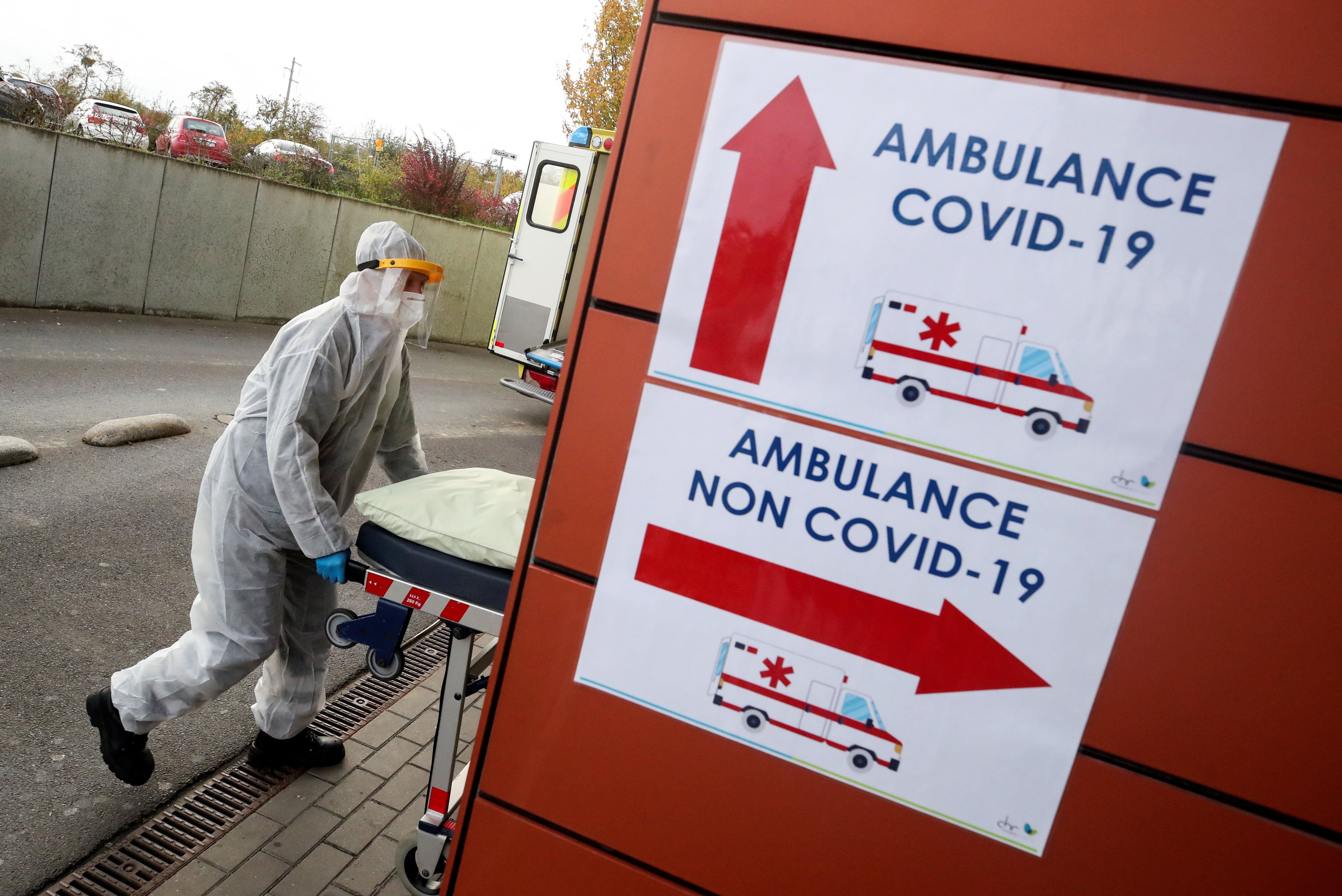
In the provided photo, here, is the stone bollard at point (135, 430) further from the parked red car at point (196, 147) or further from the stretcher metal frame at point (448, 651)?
the parked red car at point (196, 147)

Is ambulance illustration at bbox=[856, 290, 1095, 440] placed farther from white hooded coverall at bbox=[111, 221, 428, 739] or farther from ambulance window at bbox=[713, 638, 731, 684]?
white hooded coverall at bbox=[111, 221, 428, 739]

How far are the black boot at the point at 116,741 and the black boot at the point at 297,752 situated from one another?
385 millimetres

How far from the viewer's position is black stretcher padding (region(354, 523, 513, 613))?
2.31 metres

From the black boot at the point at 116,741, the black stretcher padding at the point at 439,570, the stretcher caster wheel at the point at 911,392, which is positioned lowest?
the black boot at the point at 116,741

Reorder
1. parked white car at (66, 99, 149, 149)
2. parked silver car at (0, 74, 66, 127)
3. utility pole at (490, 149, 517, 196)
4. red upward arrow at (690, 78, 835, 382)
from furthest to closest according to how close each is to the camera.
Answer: utility pole at (490, 149, 517, 196) < parked white car at (66, 99, 149, 149) < parked silver car at (0, 74, 66, 127) < red upward arrow at (690, 78, 835, 382)

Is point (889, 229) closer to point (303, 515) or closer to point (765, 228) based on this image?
point (765, 228)

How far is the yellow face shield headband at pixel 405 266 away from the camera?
2.83 m

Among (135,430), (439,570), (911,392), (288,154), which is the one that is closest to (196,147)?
(288,154)

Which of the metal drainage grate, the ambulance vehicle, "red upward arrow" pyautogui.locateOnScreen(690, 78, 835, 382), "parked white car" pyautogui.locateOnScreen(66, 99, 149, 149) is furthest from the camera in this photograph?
"parked white car" pyautogui.locateOnScreen(66, 99, 149, 149)

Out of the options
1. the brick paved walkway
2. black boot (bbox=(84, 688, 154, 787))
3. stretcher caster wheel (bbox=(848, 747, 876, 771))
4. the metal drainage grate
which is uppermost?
stretcher caster wheel (bbox=(848, 747, 876, 771))

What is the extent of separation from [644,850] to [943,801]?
61 centimetres

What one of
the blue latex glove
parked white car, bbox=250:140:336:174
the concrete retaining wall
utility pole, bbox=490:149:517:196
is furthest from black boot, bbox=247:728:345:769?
utility pole, bbox=490:149:517:196

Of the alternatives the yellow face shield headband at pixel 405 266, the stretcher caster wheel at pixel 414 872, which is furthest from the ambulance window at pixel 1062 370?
the stretcher caster wheel at pixel 414 872

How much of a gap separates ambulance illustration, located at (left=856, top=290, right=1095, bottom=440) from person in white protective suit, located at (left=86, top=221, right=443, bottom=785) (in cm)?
174
